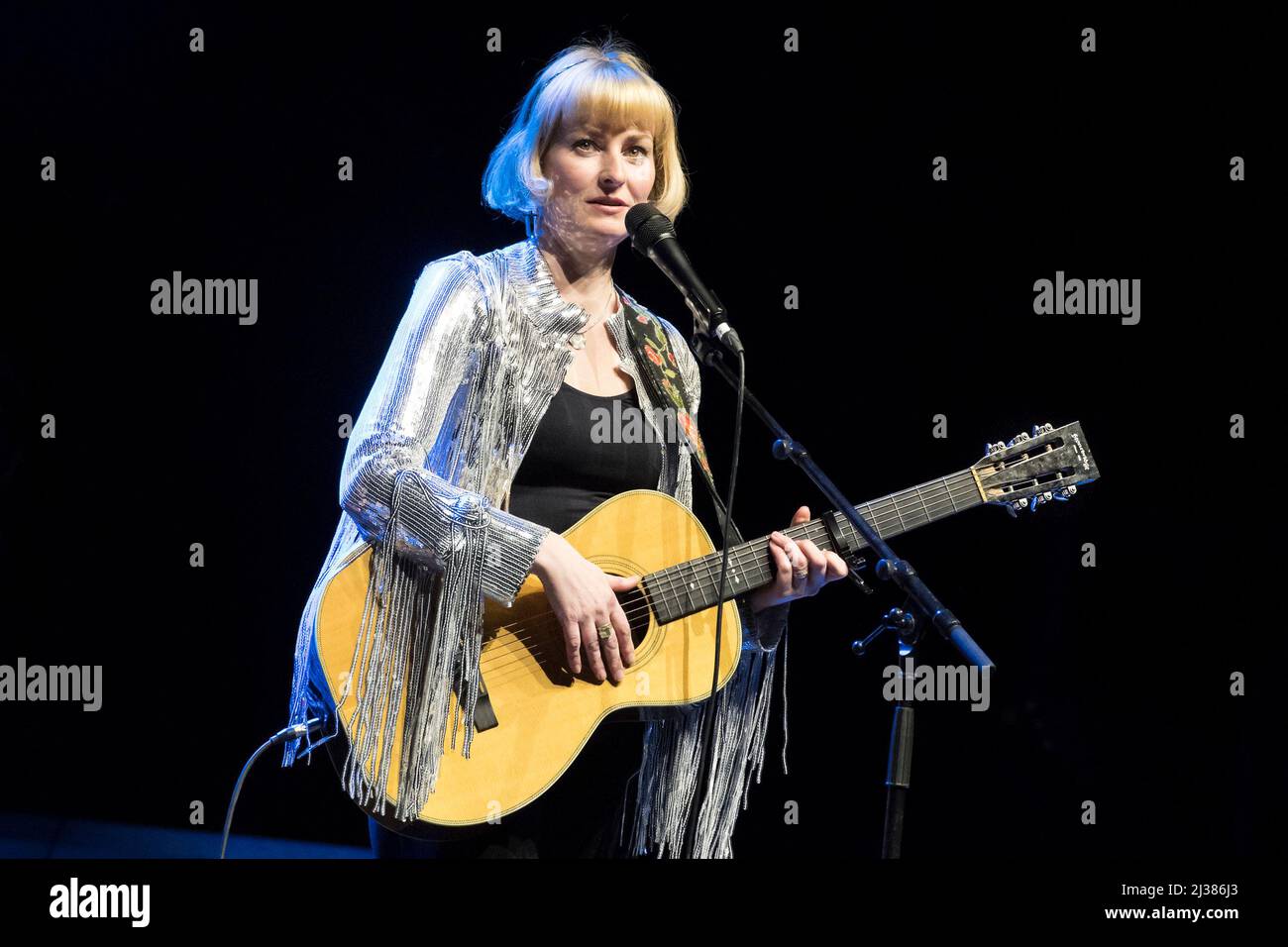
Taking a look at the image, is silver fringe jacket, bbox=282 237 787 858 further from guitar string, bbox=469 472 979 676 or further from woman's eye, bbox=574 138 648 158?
woman's eye, bbox=574 138 648 158

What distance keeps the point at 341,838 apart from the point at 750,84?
8.33ft

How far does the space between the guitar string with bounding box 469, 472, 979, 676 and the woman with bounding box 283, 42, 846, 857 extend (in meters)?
0.06

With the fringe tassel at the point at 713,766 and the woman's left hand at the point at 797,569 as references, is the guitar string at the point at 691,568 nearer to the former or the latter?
the woman's left hand at the point at 797,569

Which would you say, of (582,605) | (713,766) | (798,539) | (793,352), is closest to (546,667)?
(582,605)

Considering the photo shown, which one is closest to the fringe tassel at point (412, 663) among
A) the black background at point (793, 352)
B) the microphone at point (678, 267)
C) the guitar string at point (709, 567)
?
the guitar string at point (709, 567)

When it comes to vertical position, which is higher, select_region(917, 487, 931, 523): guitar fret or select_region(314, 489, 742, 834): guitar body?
select_region(917, 487, 931, 523): guitar fret

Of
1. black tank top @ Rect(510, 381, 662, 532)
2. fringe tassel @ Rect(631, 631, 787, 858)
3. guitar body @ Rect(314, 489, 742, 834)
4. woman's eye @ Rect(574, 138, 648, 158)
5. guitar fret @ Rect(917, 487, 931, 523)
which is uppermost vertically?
woman's eye @ Rect(574, 138, 648, 158)

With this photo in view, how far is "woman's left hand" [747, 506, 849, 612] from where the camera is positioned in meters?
2.28

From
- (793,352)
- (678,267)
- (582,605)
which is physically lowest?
(582,605)

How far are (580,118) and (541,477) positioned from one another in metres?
0.69

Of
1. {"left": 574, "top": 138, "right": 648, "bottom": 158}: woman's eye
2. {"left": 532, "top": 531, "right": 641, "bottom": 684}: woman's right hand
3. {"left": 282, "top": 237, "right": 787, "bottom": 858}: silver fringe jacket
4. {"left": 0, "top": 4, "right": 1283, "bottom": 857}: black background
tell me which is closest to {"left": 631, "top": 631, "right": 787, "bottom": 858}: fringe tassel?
{"left": 282, "top": 237, "right": 787, "bottom": 858}: silver fringe jacket

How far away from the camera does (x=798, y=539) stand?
7.82ft

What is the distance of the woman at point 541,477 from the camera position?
2.00 metres

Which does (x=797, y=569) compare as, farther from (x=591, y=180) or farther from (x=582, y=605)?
(x=591, y=180)
